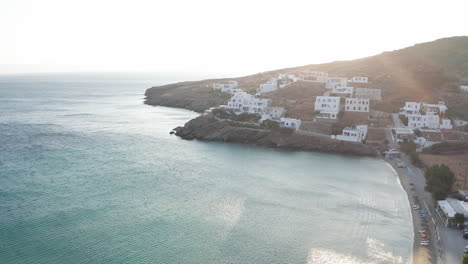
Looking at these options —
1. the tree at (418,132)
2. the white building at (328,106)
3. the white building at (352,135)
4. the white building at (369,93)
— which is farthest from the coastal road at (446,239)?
the white building at (369,93)

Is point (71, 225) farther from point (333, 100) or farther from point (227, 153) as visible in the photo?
point (333, 100)

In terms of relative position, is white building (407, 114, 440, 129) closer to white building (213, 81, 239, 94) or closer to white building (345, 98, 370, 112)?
white building (345, 98, 370, 112)

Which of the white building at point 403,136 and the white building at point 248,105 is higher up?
the white building at point 248,105

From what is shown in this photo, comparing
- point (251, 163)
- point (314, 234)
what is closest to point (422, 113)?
point (251, 163)

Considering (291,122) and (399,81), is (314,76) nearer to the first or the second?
(399,81)

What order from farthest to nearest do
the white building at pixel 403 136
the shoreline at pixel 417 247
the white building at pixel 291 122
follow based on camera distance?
the white building at pixel 291 122 < the white building at pixel 403 136 < the shoreline at pixel 417 247

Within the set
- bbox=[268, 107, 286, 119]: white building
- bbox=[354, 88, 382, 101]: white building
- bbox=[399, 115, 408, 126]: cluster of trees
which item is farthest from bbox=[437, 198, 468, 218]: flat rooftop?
bbox=[354, 88, 382, 101]: white building

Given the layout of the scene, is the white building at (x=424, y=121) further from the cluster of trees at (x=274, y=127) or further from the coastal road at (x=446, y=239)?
the coastal road at (x=446, y=239)
